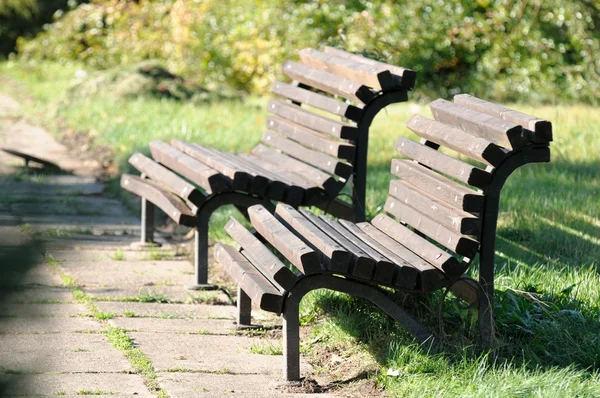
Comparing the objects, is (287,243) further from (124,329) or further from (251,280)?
(124,329)

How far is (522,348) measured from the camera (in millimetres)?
3293

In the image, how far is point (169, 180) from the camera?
469cm

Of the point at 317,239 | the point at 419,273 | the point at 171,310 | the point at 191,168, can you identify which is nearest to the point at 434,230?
the point at 419,273

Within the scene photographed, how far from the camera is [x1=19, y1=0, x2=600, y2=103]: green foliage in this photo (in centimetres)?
1027

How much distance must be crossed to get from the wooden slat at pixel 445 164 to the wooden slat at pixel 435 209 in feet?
0.39

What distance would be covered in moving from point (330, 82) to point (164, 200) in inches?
42.4

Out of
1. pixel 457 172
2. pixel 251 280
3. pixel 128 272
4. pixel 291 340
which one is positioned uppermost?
pixel 457 172

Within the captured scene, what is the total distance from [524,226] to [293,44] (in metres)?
6.95

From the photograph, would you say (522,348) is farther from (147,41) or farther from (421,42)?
(147,41)

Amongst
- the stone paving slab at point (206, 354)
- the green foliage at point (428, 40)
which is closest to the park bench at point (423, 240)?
the stone paving slab at point (206, 354)

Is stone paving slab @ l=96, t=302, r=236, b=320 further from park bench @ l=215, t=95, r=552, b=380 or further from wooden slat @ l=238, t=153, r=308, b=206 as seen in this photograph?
wooden slat @ l=238, t=153, r=308, b=206

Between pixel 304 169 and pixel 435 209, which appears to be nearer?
pixel 435 209

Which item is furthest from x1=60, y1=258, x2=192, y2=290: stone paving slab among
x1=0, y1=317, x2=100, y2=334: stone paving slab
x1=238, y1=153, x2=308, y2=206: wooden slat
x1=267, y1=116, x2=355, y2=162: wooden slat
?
x1=267, y1=116, x2=355, y2=162: wooden slat

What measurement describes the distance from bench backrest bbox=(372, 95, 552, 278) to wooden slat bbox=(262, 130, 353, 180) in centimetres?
63
